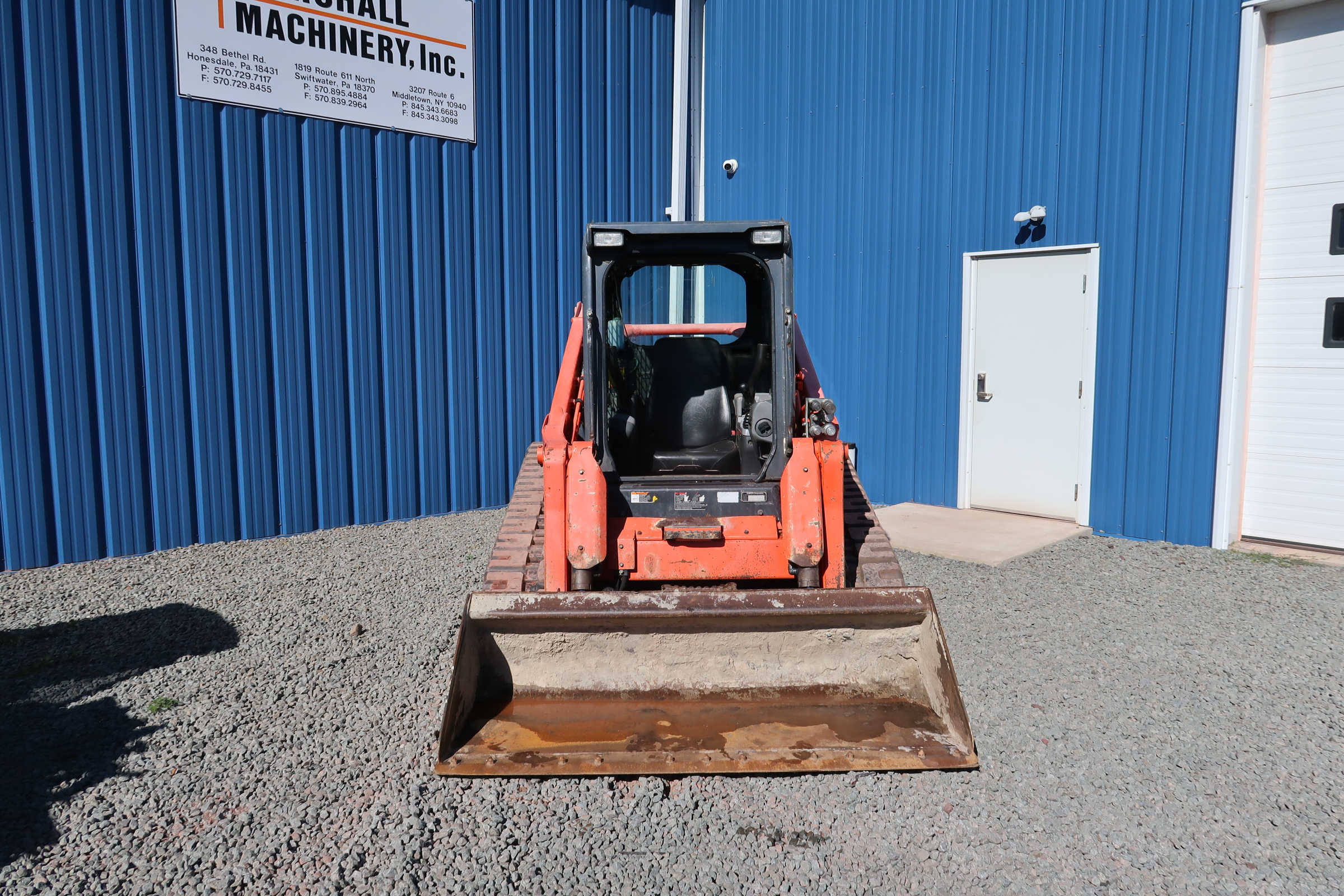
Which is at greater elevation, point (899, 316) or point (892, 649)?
point (899, 316)

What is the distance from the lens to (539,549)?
5.05 m

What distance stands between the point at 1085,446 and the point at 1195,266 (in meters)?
1.58

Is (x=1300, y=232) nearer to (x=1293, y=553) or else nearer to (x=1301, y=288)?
(x=1301, y=288)

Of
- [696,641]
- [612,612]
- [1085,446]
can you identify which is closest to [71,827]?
[612,612]

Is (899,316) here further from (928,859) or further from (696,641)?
(928,859)

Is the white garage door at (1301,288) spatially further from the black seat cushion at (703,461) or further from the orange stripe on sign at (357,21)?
the orange stripe on sign at (357,21)

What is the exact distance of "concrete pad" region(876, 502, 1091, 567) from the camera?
689 cm

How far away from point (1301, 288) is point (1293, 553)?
6.21ft

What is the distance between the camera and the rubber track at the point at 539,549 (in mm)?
4566

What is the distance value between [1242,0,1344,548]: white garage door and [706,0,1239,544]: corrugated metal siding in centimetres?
40

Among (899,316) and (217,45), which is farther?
(899,316)

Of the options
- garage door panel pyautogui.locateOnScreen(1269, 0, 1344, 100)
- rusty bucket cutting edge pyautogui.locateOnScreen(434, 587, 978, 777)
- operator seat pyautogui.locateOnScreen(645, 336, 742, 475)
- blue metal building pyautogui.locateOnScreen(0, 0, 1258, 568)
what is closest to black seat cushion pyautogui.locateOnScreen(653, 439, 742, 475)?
operator seat pyautogui.locateOnScreen(645, 336, 742, 475)

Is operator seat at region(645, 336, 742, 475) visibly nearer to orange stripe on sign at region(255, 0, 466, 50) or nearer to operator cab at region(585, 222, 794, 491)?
operator cab at region(585, 222, 794, 491)

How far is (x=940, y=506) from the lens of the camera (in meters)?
8.66
